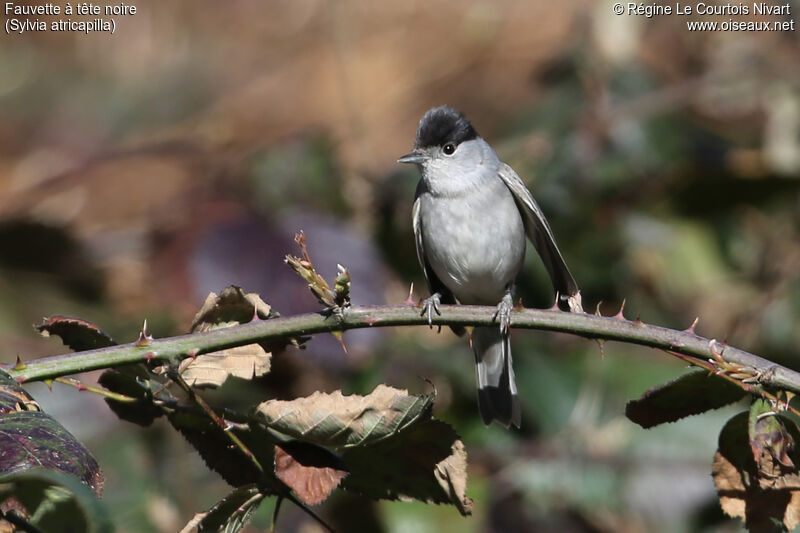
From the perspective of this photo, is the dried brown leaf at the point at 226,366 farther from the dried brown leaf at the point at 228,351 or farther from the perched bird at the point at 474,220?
the perched bird at the point at 474,220

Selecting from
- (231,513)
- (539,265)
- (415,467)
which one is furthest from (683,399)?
(539,265)

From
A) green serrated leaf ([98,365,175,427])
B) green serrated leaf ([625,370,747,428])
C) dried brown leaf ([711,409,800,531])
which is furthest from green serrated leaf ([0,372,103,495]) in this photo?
dried brown leaf ([711,409,800,531])

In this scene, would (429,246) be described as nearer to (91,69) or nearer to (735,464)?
(735,464)

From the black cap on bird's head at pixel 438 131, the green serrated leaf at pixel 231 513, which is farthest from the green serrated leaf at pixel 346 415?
the black cap on bird's head at pixel 438 131

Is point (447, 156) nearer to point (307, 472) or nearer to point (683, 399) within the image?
point (683, 399)

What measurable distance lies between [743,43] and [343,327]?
453cm

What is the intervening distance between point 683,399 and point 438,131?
223cm

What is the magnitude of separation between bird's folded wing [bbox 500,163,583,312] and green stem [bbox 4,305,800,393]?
120 cm

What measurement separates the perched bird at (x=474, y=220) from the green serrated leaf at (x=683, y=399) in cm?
187

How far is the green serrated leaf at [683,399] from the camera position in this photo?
1771 millimetres

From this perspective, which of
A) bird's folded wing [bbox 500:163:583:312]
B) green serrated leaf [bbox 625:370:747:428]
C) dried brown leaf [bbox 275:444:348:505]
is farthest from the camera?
bird's folded wing [bbox 500:163:583:312]

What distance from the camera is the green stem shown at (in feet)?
5.67

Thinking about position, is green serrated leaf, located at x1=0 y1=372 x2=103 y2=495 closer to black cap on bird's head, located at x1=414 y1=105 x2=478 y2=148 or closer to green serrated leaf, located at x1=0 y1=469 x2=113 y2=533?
green serrated leaf, located at x1=0 y1=469 x2=113 y2=533

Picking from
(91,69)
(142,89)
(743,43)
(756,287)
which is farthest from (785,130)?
(91,69)
